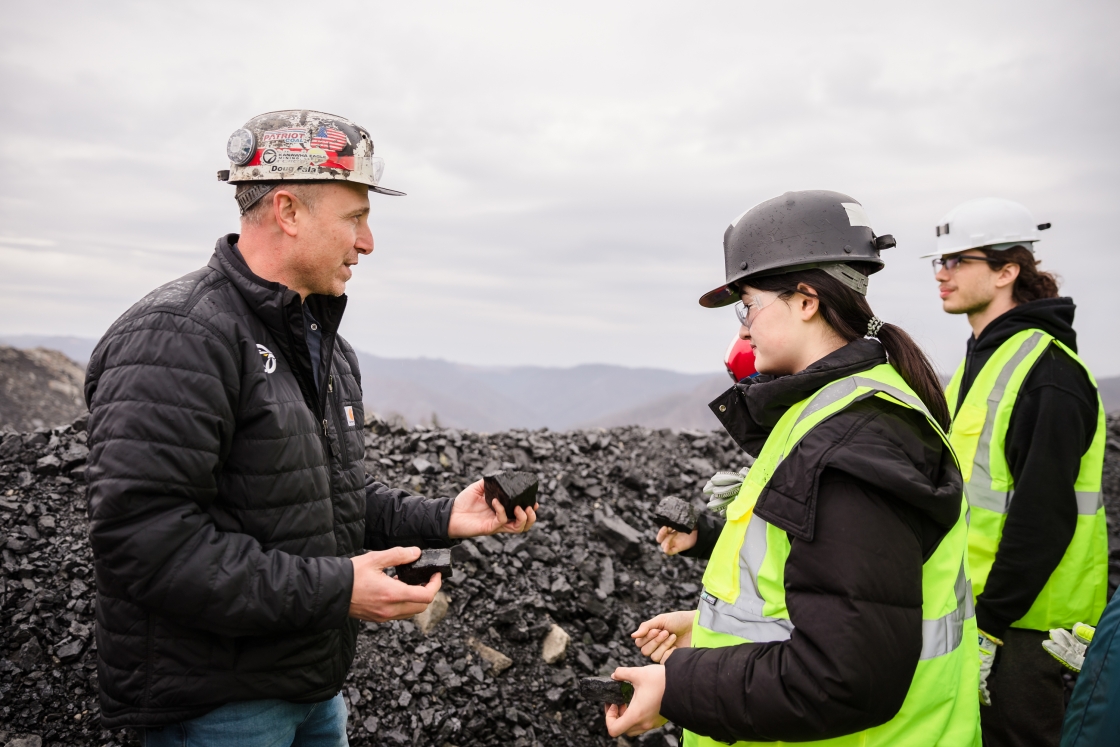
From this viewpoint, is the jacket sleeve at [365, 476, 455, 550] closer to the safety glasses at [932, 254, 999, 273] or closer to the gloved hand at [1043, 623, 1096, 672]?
the gloved hand at [1043, 623, 1096, 672]

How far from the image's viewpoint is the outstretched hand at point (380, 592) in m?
2.34

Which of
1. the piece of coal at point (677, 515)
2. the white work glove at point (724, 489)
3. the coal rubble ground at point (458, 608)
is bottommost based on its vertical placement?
the coal rubble ground at point (458, 608)

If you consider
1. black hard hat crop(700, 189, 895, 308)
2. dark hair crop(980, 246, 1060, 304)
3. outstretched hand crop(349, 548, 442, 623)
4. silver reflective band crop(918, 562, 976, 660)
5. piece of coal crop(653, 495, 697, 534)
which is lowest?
outstretched hand crop(349, 548, 442, 623)

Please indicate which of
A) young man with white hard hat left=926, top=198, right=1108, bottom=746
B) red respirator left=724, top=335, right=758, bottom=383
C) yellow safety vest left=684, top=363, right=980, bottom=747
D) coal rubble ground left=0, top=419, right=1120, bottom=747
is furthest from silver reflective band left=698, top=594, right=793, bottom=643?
coal rubble ground left=0, top=419, right=1120, bottom=747

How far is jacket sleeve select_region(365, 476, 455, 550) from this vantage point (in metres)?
3.29

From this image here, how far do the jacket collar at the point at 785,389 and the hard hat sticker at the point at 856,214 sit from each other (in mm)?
404

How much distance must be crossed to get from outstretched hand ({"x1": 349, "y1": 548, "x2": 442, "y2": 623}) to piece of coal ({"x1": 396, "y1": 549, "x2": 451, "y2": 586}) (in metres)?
0.12

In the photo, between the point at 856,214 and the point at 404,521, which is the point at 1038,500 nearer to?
the point at 856,214

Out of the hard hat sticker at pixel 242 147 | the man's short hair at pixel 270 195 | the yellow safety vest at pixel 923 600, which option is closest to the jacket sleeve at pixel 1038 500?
the yellow safety vest at pixel 923 600

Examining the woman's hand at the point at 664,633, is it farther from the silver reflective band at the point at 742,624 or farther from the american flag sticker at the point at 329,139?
the american flag sticker at the point at 329,139

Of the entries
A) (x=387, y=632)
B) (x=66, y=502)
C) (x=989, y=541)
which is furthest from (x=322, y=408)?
(x=66, y=502)

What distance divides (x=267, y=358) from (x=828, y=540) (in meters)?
1.90

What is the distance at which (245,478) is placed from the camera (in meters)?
2.32

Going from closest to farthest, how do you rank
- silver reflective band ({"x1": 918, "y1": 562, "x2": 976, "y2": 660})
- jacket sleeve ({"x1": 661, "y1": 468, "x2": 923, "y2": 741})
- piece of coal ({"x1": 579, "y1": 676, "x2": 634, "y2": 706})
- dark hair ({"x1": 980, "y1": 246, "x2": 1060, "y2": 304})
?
jacket sleeve ({"x1": 661, "y1": 468, "x2": 923, "y2": 741}) < silver reflective band ({"x1": 918, "y1": 562, "x2": 976, "y2": 660}) < piece of coal ({"x1": 579, "y1": 676, "x2": 634, "y2": 706}) < dark hair ({"x1": 980, "y1": 246, "x2": 1060, "y2": 304})
